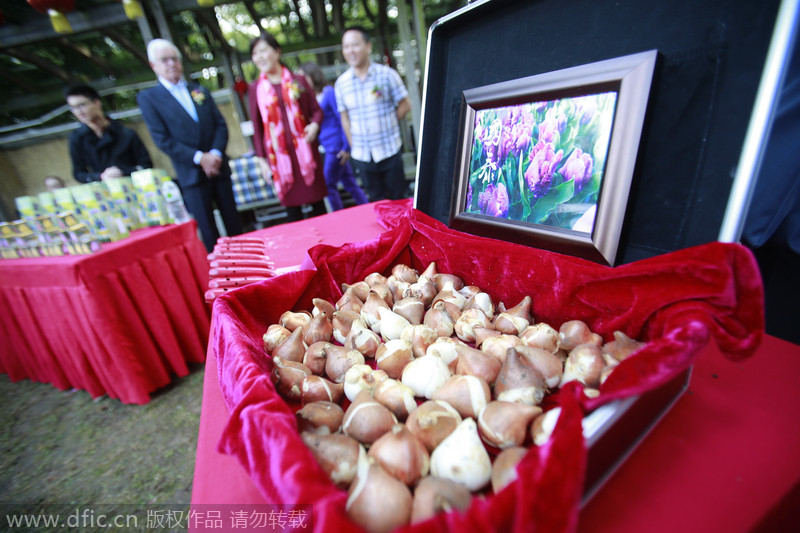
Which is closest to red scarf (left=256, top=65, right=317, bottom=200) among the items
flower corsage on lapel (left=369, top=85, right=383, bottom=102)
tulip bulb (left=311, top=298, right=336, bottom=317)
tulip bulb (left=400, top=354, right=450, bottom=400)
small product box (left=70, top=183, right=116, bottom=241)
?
flower corsage on lapel (left=369, top=85, right=383, bottom=102)

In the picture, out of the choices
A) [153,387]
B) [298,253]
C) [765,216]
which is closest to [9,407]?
[153,387]

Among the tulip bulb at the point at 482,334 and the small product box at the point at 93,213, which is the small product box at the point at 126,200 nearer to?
the small product box at the point at 93,213

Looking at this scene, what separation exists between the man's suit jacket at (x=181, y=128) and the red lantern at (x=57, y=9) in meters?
2.44

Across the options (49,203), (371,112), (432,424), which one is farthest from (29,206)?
(432,424)

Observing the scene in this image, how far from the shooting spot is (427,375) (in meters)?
0.55

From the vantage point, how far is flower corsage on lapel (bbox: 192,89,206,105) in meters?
2.10

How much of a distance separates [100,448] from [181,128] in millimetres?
1716

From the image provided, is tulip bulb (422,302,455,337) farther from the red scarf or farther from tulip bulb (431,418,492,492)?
the red scarf

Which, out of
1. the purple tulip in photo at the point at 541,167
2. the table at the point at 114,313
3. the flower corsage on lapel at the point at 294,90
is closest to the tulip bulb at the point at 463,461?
the purple tulip in photo at the point at 541,167

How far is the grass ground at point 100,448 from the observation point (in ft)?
4.52

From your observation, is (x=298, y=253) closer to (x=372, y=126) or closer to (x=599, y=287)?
(x=599, y=287)

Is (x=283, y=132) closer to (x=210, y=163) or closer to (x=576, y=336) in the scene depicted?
(x=210, y=163)

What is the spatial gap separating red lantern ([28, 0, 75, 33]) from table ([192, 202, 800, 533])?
4.61m

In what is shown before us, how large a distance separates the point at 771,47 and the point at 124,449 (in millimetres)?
2290
